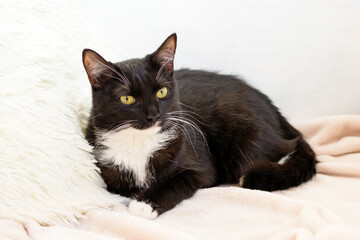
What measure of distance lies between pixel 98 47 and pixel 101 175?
605 millimetres

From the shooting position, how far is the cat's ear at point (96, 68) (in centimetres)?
136

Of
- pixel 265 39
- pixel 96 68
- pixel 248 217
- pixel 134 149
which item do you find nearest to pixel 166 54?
pixel 96 68

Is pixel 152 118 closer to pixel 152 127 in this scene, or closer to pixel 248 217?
pixel 152 127

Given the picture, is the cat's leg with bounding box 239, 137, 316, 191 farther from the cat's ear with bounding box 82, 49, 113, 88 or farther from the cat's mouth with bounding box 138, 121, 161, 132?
the cat's ear with bounding box 82, 49, 113, 88

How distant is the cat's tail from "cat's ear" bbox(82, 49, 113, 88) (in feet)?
2.14

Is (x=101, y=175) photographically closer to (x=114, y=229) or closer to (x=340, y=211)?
(x=114, y=229)

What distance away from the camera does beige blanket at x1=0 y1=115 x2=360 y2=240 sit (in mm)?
1268

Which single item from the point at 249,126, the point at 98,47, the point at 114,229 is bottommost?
the point at 114,229

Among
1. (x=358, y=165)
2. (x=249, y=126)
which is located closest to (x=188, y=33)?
(x=249, y=126)

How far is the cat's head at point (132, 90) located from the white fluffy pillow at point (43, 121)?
0.15 meters

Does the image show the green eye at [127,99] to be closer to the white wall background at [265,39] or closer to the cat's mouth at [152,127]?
the cat's mouth at [152,127]

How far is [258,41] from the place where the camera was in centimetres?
211

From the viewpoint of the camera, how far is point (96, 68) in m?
1.40

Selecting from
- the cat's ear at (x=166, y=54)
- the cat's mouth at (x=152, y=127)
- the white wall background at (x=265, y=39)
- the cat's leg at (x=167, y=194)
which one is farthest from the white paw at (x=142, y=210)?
the white wall background at (x=265, y=39)
